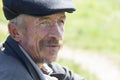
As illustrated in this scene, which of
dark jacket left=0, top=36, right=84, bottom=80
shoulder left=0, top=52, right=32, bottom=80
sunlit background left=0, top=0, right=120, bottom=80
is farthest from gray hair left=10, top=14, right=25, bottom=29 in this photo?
sunlit background left=0, top=0, right=120, bottom=80

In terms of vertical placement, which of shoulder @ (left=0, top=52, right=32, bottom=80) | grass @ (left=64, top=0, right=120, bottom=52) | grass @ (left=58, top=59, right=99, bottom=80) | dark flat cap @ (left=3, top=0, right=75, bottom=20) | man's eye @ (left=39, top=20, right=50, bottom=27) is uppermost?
dark flat cap @ (left=3, top=0, right=75, bottom=20)

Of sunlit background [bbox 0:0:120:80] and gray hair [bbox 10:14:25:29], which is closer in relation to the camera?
gray hair [bbox 10:14:25:29]

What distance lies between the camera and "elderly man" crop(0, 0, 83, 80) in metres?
3.84

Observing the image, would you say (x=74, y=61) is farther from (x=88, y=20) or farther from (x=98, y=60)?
(x=88, y=20)

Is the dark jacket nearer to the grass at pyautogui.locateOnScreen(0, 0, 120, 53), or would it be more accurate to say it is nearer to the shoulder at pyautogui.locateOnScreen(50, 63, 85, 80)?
the shoulder at pyautogui.locateOnScreen(50, 63, 85, 80)

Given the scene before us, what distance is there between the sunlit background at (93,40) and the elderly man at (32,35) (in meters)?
4.38

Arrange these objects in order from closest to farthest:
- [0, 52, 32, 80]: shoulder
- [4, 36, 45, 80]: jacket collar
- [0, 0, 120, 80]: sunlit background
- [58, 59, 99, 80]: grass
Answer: [0, 52, 32, 80]: shoulder
[4, 36, 45, 80]: jacket collar
[58, 59, 99, 80]: grass
[0, 0, 120, 80]: sunlit background

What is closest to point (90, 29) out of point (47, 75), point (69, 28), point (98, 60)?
point (69, 28)

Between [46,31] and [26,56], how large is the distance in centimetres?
21

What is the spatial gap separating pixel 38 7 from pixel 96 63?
6758 mm

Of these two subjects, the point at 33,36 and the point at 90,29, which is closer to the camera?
the point at 33,36

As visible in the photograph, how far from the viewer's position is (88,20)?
12.5 m

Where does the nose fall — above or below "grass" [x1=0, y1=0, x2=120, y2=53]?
above

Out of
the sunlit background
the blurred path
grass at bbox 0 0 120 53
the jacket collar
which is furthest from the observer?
grass at bbox 0 0 120 53
